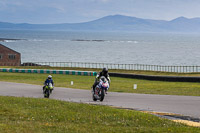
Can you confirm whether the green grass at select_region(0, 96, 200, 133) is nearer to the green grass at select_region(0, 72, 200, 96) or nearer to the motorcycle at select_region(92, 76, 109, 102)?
the motorcycle at select_region(92, 76, 109, 102)

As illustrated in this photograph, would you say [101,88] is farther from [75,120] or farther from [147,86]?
[147,86]

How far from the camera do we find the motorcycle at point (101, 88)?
20.5 metres

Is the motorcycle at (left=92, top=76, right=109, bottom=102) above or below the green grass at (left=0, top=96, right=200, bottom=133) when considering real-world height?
above

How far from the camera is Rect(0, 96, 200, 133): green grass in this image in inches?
464

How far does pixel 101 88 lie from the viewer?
68.4ft

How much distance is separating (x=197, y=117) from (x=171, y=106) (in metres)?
3.59

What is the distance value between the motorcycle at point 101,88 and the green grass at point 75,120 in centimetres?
340

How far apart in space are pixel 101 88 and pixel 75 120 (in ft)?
23.9

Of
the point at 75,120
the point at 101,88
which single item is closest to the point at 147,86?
the point at 101,88

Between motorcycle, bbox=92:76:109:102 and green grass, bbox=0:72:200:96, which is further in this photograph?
green grass, bbox=0:72:200:96

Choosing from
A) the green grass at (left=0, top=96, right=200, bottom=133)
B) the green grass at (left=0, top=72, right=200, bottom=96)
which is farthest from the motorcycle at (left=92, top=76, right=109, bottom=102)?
the green grass at (left=0, top=72, right=200, bottom=96)

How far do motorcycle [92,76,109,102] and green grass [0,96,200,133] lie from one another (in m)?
3.40

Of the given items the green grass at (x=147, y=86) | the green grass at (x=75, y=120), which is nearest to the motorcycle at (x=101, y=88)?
the green grass at (x=75, y=120)

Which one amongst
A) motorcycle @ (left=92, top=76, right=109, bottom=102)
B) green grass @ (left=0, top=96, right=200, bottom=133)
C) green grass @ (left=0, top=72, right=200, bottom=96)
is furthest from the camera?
green grass @ (left=0, top=72, right=200, bottom=96)
